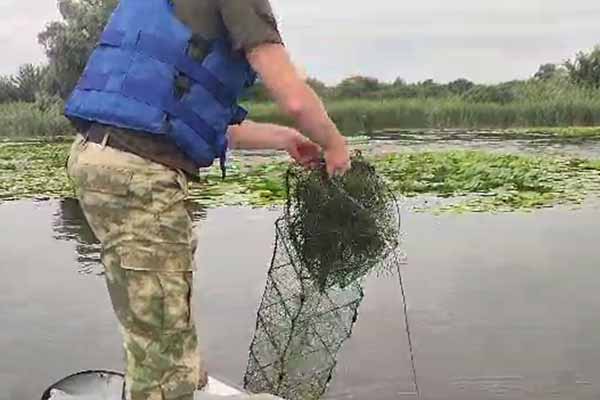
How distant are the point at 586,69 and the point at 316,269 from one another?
17.4 m

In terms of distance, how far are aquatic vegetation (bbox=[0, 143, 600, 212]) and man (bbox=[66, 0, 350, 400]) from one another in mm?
6170

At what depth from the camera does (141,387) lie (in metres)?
2.90

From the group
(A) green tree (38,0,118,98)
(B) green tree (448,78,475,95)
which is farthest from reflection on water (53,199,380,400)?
(B) green tree (448,78,475,95)

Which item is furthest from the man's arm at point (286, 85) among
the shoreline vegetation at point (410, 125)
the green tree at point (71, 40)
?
the green tree at point (71, 40)

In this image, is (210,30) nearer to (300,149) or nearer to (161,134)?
(161,134)

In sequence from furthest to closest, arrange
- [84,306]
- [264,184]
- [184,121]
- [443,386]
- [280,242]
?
[264,184] < [84,306] < [443,386] < [280,242] < [184,121]

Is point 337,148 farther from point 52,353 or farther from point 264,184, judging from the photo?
point 264,184

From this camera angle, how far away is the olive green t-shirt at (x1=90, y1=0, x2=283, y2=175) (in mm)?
2621

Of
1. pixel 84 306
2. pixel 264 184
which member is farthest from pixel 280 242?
pixel 264 184

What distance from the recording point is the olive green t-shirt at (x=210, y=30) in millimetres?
2621

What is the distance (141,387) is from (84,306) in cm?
310

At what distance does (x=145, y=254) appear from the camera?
9.14ft

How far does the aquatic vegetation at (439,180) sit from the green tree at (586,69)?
6070 mm

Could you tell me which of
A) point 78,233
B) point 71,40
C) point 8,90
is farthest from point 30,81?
point 78,233
